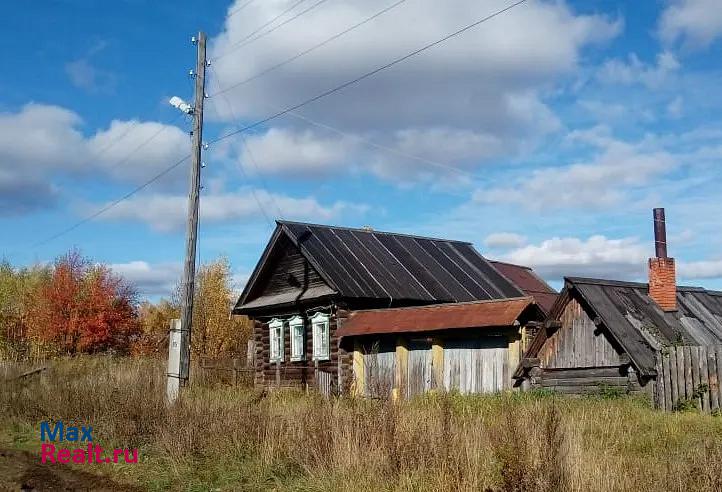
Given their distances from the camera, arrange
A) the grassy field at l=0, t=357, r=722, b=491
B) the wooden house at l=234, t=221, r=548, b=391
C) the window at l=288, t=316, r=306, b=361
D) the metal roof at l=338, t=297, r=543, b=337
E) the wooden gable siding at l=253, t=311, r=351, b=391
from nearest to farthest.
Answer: the grassy field at l=0, t=357, r=722, b=491
the metal roof at l=338, t=297, r=543, b=337
the wooden gable siding at l=253, t=311, r=351, b=391
the wooden house at l=234, t=221, r=548, b=391
the window at l=288, t=316, r=306, b=361

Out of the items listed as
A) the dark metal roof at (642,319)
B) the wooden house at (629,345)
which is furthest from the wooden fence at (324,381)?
the dark metal roof at (642,319)

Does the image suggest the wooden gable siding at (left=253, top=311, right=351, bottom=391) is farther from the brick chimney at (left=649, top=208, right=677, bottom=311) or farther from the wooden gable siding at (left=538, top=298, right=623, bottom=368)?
the brick chimney at (left=649, top=208, right=677, bottom=311)

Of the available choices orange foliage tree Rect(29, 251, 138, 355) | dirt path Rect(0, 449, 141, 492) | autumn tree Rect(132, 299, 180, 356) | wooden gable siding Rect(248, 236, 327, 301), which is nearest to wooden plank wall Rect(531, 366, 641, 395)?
wooden gable siding Rect(248, 236, 327, 301)

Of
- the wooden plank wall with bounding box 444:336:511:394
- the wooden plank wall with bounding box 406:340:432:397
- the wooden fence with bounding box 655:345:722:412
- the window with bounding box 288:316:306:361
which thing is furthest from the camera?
the window with bounding box 288:316:306:361

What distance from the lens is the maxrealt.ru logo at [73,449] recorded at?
10.8 meters

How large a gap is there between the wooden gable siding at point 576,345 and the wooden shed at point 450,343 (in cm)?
88

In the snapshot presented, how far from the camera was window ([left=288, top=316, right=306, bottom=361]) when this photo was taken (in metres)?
25.3

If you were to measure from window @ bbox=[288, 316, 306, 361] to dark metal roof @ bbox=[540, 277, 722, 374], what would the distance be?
36.5ft

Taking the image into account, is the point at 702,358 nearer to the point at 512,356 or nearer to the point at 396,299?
the point at 512,356

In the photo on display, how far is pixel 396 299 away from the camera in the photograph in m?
23.7

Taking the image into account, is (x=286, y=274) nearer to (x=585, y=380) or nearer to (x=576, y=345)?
(x=576, y=345)

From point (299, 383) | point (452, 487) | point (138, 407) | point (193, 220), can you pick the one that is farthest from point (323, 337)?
point (452, 487)

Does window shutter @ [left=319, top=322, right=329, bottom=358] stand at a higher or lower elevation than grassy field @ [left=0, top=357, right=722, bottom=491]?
higher

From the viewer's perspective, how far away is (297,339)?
84.1ft
